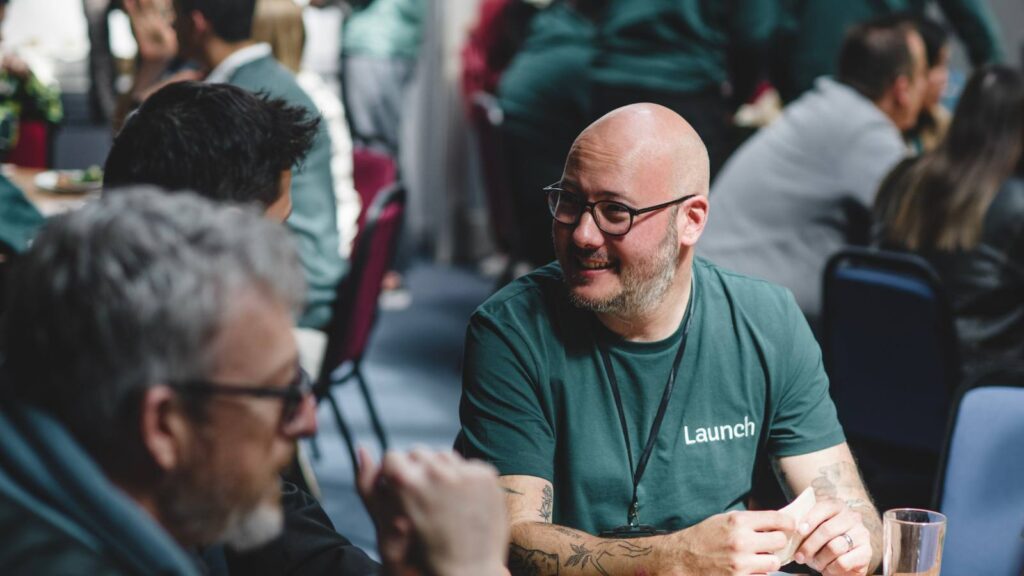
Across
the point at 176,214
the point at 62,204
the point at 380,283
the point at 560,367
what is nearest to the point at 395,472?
the point at 176,214

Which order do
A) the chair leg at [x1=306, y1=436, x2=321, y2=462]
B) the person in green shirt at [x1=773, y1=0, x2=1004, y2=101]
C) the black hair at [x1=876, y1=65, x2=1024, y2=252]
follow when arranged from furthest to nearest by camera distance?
the person in green shirt at [x1=773, y1=0, x2=1004, y2=101]
the chair leg at [x1=306, y1=436, x2=321, y2=462]
the black hair at [x1=876, y1=65, x2=1024, y2=252]

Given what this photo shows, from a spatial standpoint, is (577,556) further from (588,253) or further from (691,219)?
(691,219)

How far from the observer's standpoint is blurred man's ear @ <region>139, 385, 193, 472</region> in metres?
1.01

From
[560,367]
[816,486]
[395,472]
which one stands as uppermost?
[395,472]

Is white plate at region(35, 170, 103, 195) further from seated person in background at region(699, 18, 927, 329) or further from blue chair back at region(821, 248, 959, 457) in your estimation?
blue chair back at region(821, 248, 959, 457)

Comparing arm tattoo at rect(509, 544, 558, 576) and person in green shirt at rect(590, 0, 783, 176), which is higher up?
person in green shirt at rect(590, 0, 783, 176)

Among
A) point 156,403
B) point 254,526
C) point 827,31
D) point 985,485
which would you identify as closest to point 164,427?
point 156,403

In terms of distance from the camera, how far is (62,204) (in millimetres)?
3711

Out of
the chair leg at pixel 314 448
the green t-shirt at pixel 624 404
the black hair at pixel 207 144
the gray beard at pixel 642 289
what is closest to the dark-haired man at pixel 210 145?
the black hair at pixel 207 144

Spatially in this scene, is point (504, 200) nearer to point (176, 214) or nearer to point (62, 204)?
point (62, 204)

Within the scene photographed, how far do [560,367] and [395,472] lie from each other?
0.74 m

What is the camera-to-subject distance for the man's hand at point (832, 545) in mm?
1615

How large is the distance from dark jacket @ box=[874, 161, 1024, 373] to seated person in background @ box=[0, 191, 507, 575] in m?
2.37

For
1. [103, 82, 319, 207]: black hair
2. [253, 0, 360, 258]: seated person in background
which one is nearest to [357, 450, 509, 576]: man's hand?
[103, 82, 319, 207]: black hair
